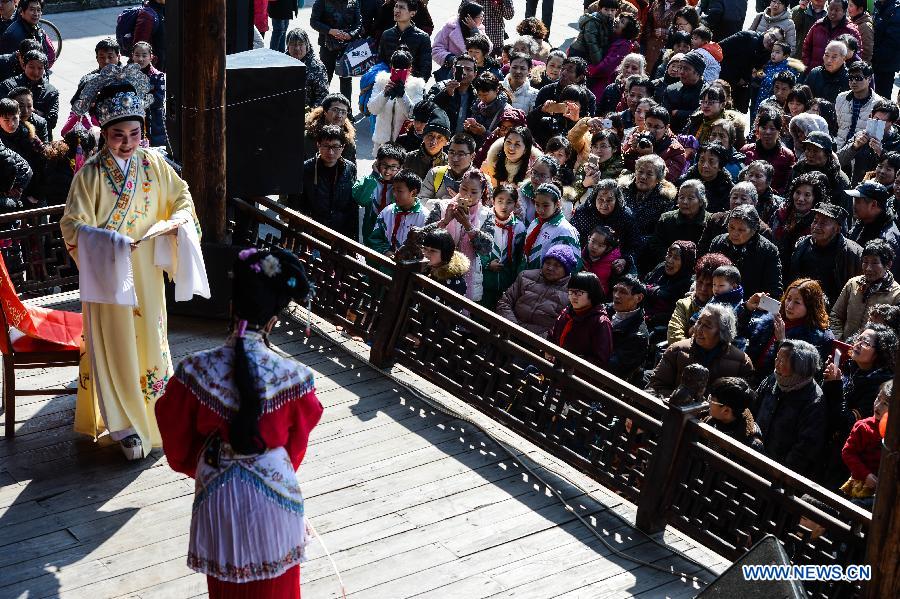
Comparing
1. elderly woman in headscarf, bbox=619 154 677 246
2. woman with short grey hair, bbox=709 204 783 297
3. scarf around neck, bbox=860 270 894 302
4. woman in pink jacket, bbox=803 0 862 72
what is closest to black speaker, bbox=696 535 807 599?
scarf around neck, bbox=860 270 894 302

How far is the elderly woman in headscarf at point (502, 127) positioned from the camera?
33.9ft

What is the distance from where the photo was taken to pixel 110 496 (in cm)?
584

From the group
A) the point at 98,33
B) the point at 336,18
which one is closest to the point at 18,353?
the point at 336,18

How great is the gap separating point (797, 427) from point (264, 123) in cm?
367

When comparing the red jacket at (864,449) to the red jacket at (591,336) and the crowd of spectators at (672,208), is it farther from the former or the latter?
the red jacket at (591,336)

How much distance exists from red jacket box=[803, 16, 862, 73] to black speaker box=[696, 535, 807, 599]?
9669mm

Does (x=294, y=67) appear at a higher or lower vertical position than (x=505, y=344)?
higher

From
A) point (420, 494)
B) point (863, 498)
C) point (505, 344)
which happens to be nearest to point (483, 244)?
point (505, 344)

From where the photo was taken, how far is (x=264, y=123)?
7754 mm

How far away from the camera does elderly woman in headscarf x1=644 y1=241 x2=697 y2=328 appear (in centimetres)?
802

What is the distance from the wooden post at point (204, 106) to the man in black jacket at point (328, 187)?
1.44 m

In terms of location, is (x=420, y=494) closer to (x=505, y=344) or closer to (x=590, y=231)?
(x=505, y=344)

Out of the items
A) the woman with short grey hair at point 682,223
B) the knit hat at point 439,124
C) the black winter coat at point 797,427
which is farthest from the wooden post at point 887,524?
the knit hat at point 439,124

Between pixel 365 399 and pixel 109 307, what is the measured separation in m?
1.59
